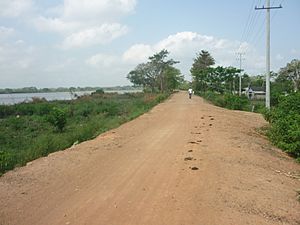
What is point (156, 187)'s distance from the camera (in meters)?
6.39

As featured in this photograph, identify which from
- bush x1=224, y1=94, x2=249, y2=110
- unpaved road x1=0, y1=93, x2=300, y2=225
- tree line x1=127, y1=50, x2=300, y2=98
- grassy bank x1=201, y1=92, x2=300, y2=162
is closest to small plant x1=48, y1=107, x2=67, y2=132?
unpaved road x1=0, y1=93, x2=300, y2=225

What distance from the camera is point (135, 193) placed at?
6.09 m

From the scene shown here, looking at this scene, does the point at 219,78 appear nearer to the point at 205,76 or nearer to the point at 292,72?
the point at 205,76

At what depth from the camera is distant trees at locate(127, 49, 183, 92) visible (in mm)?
71250

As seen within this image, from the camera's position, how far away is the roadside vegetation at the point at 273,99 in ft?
38.4

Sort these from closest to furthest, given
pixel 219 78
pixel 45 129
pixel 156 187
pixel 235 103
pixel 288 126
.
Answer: pixel 156 187, pixel 288 126, pixel 45 129, pixel 235 103, pixel 219 78

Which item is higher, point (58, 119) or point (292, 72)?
point (292, 72)

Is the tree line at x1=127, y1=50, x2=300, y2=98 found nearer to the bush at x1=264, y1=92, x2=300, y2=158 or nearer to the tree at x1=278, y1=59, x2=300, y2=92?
the tree at x1=278, y1=59, x2=300, y2=92

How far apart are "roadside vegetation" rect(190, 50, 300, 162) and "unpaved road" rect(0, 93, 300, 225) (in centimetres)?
131

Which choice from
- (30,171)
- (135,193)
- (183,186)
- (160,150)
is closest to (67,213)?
(135,193)

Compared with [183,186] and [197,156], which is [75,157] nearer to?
[197,156]

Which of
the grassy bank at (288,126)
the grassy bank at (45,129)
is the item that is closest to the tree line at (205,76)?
the grassy bank at (45,129)

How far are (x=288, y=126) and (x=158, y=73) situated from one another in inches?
2472

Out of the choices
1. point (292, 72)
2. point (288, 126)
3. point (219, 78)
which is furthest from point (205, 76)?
point (288, 126)
